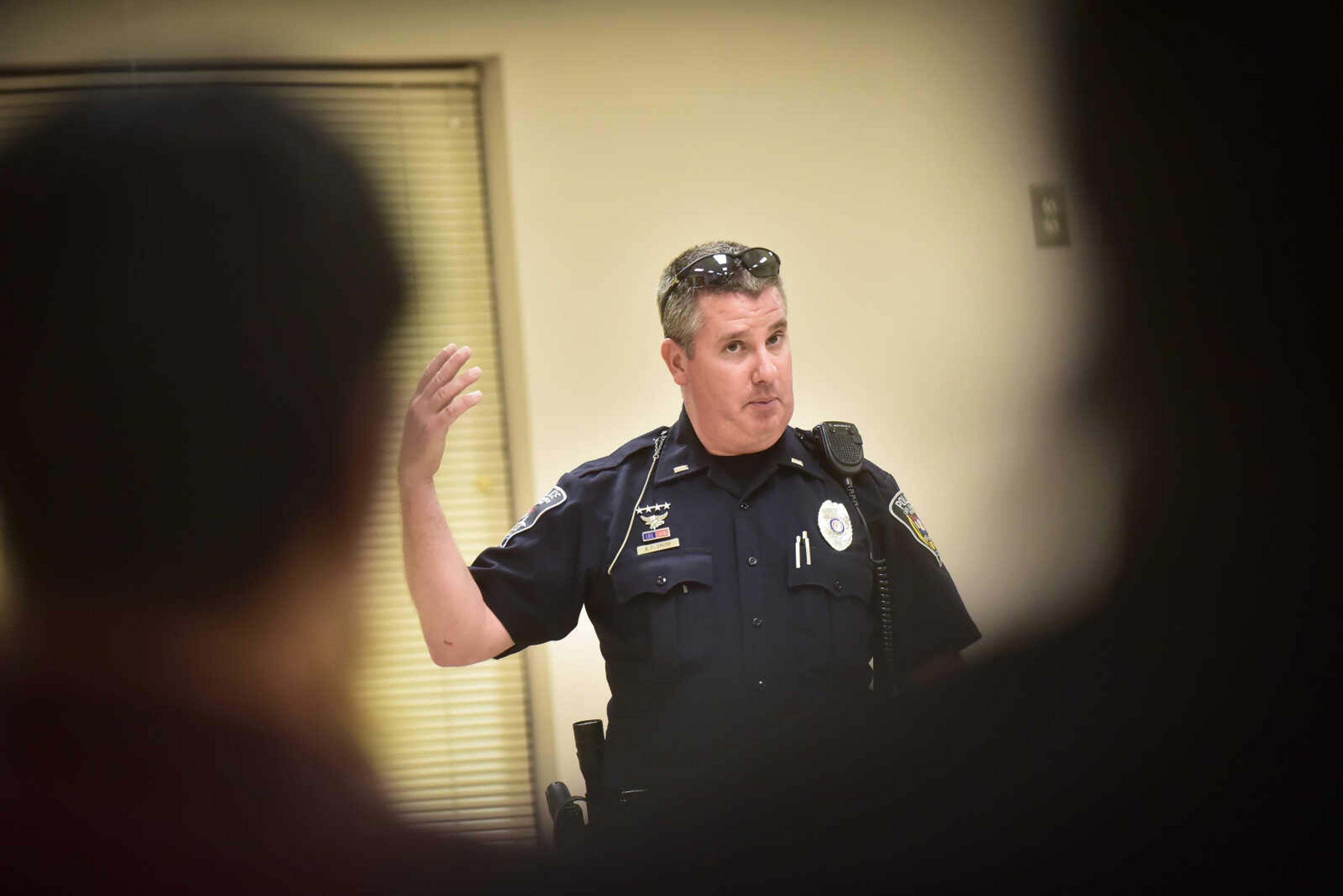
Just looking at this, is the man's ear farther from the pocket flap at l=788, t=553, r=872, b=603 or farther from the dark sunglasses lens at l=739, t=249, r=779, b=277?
the pocket flap at l=788, t=553, r=872, b=603

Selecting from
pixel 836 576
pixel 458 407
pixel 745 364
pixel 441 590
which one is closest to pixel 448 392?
pixel 458 407

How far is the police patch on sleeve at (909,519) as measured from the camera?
4.36ft

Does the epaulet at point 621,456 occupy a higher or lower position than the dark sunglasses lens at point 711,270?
lower

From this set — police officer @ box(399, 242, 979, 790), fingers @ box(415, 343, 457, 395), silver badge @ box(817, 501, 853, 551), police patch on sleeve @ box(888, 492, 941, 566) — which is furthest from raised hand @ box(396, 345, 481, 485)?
police patch on sleeve @ box(888, 492, 941, 566)

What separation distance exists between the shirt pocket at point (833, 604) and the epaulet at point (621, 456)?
11.0 inches

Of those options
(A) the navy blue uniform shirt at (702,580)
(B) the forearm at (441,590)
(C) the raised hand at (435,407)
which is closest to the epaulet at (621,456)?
(A) the navy blue uniform shirt at (702,580)

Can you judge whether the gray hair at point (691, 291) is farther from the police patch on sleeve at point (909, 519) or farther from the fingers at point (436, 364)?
the fingers at point (436, 364)

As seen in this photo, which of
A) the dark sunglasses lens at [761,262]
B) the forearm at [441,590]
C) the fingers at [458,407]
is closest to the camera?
the fingers at [458,407]

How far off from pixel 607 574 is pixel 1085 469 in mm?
930

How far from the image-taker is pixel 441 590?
107 centimetres

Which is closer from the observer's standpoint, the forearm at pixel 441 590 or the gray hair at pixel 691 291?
the forearm at pixel 441 590

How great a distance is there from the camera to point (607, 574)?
1293mm

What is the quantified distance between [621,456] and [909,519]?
0.37m

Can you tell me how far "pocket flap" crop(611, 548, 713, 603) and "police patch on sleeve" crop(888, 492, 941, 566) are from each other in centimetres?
25
